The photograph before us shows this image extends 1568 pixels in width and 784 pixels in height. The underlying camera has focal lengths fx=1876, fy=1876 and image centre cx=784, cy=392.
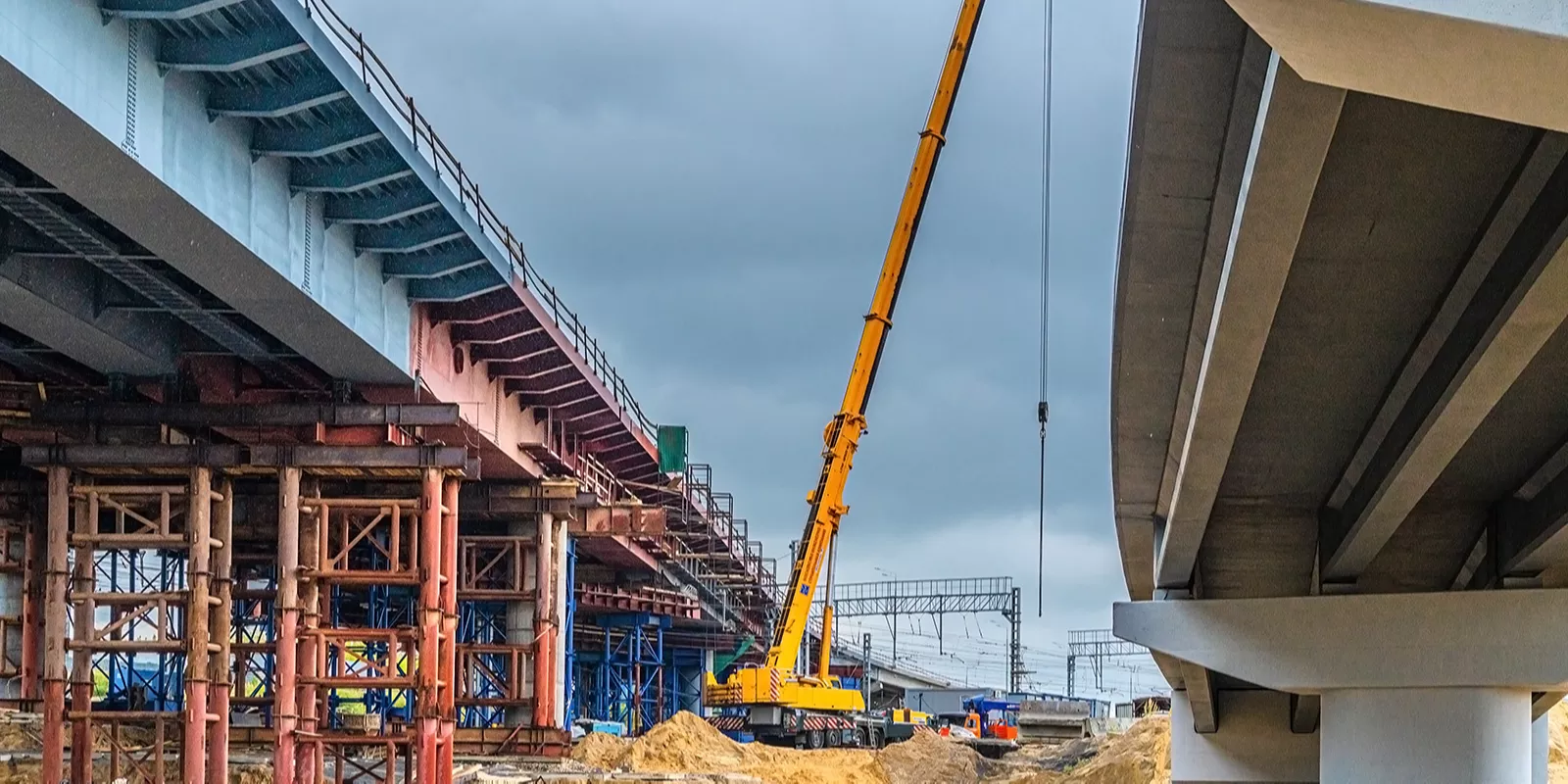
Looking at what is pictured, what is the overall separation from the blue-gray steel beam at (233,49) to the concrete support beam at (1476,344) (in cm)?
1185

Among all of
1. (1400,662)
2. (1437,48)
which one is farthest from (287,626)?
(1437,48)

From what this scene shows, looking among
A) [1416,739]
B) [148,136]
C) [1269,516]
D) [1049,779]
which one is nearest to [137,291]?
[148,136]

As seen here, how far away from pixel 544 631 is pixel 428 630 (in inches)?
410

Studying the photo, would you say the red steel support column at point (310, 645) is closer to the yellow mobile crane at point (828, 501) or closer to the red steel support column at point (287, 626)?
the red steel support column at point (287, 626)

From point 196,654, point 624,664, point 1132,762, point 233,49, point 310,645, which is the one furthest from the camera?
point 624,664

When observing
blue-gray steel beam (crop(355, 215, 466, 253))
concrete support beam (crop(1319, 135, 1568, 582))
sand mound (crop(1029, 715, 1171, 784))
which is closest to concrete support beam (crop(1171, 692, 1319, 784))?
sand mound (crop(1029, 715, 1171, 784))

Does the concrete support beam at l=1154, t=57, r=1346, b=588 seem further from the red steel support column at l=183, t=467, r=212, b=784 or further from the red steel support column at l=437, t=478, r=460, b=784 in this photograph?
the red steel support column at l=437, t=478, r=460, b=784

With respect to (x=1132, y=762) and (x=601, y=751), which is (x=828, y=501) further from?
(x=1132, y=762)

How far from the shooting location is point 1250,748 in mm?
30969

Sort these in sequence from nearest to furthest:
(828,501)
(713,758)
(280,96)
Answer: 1. (280,96)
2. (713,758)
3. (828,501)

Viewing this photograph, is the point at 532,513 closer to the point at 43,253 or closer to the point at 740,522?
the point at 43,253

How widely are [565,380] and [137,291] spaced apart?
44.5 feet

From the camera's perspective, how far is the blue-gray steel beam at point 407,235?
92.1ft

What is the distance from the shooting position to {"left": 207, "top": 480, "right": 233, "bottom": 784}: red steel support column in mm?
29922
